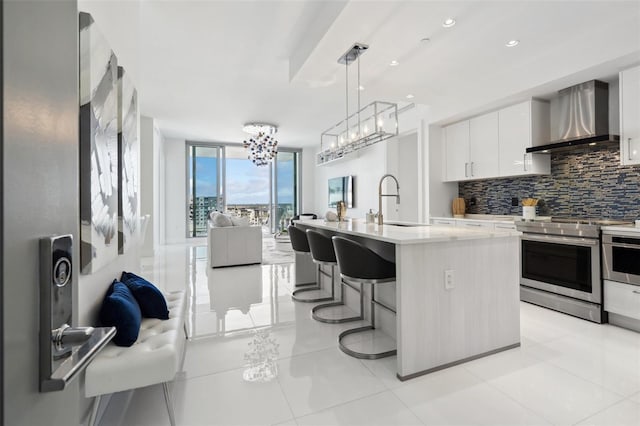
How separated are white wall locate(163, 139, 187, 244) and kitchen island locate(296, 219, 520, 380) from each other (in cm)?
768

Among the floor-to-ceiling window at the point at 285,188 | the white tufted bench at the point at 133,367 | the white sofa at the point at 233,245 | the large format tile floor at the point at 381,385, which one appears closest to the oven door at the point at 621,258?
the large format tile floor at the point at 381,385

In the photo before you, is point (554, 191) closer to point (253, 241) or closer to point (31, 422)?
point (253, 241)

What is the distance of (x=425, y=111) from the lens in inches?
214

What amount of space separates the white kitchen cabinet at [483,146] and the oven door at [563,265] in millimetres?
1251

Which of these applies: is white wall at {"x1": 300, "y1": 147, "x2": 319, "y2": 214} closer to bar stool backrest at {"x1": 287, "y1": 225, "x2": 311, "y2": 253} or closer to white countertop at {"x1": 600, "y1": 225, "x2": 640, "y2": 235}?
bar stool backrest at {"x1": 287, "y1": 225, "x2": 311, "y2": 253}

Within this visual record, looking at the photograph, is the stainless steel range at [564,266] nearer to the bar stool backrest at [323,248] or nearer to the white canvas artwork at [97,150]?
the bar stool backrest at [323,248]

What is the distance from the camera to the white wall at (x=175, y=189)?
8.84 metres

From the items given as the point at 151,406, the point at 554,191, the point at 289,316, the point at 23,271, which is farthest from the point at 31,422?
the point at 554,191

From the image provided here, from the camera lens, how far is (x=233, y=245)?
17.5ft

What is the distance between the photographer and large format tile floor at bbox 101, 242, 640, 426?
170 cm

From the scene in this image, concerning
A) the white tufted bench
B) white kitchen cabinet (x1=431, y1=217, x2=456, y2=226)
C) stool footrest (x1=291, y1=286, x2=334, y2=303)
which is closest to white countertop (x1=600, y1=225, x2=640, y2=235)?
white kitchen cabinet (x1=431, y1=217, x2=456, y2=226)

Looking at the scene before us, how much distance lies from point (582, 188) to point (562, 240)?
93 centimetres

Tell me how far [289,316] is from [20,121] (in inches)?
117

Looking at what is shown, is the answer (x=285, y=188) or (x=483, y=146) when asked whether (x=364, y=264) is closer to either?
(x=483, y=146)
